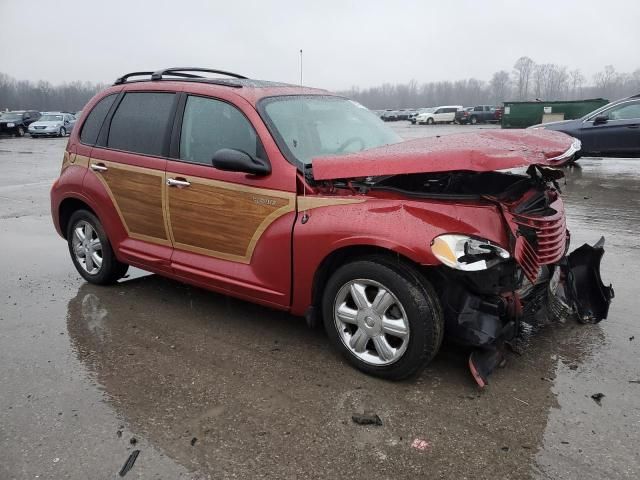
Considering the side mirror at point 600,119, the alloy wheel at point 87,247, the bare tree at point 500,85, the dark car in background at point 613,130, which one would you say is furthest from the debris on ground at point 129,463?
the bare tree at point 500,85

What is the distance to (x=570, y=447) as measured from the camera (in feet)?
8.71

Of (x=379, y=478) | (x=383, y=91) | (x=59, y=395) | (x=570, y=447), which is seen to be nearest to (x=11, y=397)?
(x=59, y=395)

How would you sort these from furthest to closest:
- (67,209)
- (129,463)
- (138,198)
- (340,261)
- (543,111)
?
(543,111) → (67,209) → (138,198) → (340,261) → (129,463)

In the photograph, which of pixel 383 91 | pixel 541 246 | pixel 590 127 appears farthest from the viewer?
pixel 383 91

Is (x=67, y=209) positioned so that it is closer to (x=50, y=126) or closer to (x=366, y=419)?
(x=366, y=419)

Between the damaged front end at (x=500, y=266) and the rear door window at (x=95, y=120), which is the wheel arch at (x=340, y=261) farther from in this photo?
the rear door window at (x=95, y=120)

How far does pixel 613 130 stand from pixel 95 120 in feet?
37.9

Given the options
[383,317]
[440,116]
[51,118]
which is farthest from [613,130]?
[440,116]

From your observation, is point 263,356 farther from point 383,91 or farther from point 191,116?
point 383,91

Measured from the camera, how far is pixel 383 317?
3230 millimetres

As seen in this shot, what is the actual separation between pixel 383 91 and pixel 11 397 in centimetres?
17125

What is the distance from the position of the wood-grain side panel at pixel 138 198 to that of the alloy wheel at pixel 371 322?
5.53 feet

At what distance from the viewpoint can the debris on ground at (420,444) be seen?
8.80 ft

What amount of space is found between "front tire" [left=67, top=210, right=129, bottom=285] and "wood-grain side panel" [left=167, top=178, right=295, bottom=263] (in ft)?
3.40
